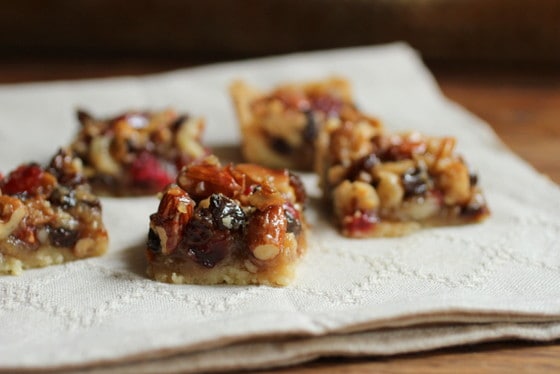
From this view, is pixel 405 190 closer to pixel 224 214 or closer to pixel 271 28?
pixel 224 214

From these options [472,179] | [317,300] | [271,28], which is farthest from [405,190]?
[271,28]

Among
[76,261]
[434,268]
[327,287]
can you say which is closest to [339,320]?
[327,287]

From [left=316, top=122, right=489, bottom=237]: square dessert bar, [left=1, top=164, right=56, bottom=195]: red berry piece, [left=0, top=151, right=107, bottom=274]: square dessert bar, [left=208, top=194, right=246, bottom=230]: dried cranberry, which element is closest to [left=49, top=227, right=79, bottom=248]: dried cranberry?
[left=0, top=151, right=107, bottom=274]: square dessert bar

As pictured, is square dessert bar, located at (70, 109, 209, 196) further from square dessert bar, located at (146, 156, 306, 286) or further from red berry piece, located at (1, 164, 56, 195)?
square dessert bar, located at (146, 156, 306, 286)

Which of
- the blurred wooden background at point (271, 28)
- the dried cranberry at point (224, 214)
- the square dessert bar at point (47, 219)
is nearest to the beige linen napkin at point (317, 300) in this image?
the square dessert bar at point (47, 219)

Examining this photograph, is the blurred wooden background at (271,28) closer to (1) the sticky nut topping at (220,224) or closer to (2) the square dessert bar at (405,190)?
(2) the square dessert bar at (405,190)

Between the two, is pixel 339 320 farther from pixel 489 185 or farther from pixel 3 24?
pixel 3 24
